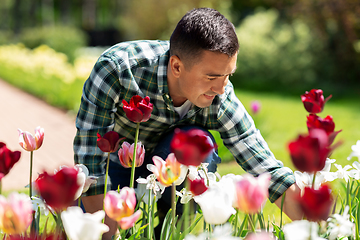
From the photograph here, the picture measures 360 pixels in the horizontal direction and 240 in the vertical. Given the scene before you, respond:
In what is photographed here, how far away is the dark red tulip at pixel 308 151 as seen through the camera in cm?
62

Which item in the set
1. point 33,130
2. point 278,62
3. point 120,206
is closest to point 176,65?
point 120,206

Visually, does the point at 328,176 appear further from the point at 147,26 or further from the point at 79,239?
the point at 147,26

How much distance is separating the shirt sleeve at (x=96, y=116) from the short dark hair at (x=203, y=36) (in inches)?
11.7

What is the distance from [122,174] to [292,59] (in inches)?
293

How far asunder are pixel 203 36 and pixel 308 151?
811 mm

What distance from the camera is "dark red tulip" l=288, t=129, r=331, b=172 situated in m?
0.62

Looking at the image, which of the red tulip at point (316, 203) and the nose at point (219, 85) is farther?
the nose at point (219, 85)

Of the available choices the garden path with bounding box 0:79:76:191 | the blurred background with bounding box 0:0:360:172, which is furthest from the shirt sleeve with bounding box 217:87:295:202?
the blurred background with bounding box 0:0:360:172

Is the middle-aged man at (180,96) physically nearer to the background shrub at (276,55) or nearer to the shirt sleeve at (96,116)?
the shirt sleeve at (96,116)

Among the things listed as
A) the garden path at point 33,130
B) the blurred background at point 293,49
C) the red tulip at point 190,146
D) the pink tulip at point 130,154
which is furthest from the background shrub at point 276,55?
the red tulip at point 190,146

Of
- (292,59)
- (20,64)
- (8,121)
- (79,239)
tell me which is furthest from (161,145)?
(20,64)

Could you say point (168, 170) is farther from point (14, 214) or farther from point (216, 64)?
point (216, 64)

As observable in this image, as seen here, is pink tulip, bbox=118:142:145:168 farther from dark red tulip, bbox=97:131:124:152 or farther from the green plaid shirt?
the green plaid shirt

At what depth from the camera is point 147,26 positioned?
12.2m
